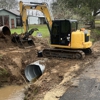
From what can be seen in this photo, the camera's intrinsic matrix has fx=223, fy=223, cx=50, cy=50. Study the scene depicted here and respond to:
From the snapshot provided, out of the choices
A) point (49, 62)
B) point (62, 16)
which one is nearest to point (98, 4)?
point (62, 16)

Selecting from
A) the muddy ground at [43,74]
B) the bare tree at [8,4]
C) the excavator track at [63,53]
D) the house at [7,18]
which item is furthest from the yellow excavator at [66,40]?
the bare tree at [8,4]

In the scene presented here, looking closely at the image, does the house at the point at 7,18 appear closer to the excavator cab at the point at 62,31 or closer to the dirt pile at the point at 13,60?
the dirt pile at the point at 13,60

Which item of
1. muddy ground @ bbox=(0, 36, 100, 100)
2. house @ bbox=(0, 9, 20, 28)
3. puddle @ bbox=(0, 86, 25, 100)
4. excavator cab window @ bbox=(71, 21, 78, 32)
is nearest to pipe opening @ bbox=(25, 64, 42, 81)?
muddy ground @ bbox=(0, 36, 100, 100)

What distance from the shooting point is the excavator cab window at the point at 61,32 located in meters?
14.0

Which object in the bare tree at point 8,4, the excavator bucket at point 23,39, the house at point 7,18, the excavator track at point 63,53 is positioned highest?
the bare tree at point 8,4

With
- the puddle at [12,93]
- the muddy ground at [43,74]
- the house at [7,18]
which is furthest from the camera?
the house at [7,18]

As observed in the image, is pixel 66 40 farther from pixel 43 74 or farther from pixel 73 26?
pixel 43 74

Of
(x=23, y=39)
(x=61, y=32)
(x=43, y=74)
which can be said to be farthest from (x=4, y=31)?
(x=43, y=74)

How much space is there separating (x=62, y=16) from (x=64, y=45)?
A: 79.1 ft

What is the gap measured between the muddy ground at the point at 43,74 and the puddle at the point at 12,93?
0.43 m

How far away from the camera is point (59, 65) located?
519 inches

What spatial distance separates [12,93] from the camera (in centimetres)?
1152

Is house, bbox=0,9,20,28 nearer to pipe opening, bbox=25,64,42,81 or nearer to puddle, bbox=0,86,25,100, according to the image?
pipe opening, bbox=25,64,42,81

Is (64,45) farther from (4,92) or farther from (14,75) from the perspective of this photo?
(4,92)
